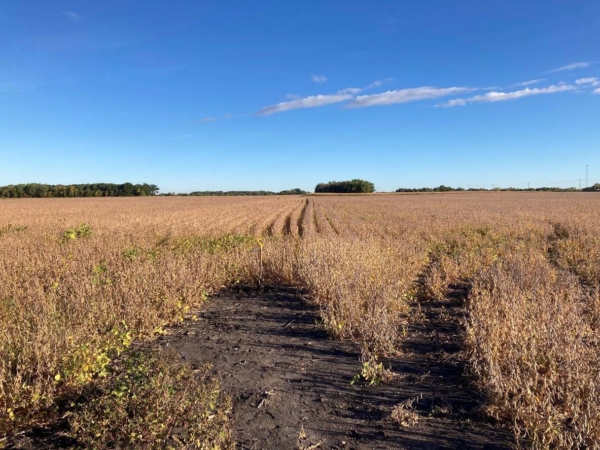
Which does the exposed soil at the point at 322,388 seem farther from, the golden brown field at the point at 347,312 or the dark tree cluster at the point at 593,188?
the dark tree cluster at the point at 593,188

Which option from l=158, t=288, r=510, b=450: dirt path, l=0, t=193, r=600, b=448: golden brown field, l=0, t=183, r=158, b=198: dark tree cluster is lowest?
l=158, t=288, r=510, b=450: dirt path

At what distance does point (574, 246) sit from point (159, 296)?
1268 centimetres

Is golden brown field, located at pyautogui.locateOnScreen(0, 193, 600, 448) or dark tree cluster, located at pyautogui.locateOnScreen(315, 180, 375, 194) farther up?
dark tree cluster, located at pyautogui.locateOnScreen(315, 180, 375, 194)

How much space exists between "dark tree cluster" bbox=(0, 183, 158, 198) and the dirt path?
113876mm

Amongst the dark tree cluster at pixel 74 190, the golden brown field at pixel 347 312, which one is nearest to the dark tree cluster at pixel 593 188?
the golden brown field at pixel 347 312

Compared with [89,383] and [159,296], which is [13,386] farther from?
[159,296]

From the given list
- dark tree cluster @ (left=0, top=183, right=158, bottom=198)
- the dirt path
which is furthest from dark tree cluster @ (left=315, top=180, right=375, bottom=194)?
the dirt path

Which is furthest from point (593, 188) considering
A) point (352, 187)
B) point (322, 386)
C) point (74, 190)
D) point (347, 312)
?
point (74, 190)

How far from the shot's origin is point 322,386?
4.13m

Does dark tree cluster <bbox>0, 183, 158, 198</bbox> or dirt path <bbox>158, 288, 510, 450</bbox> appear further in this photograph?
dark tree cluster <bbox>0, 183, 158, 198</bbox>

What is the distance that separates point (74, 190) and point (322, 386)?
118359mm

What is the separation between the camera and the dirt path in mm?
3275

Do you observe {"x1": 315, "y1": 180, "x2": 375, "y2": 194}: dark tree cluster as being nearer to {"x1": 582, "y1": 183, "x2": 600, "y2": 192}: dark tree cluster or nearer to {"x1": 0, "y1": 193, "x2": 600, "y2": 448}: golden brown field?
{"x1": 582, "y1": 183, "x2": 600, "y2": 192}: dark tree cluster

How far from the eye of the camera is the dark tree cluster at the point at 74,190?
97.6m
